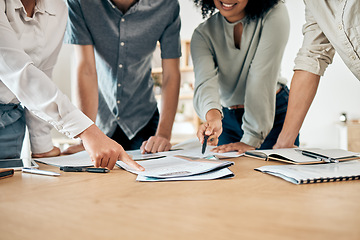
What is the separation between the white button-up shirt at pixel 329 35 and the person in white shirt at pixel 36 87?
2.78 ft

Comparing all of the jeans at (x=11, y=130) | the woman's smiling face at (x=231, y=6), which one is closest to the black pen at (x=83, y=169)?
the jeans at (x=11, y=130)

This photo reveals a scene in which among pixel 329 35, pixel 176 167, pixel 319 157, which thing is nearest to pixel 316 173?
pixel 319 157

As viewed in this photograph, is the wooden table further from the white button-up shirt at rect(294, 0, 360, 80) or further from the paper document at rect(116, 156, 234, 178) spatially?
the white button-up shirt at rect(294, 0, 360, 80)

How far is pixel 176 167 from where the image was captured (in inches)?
38.6

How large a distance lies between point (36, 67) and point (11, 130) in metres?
0.35

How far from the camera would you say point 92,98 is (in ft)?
5.23

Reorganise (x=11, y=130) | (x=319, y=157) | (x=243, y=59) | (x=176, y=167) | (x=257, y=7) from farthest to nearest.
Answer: (x=243, y=59)
(x=257, y=7)
(x=11, y=130)
(x=319, y=157)
(x=176, y=167)

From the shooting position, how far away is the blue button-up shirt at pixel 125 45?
1.54m

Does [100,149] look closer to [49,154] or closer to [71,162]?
[71,162]

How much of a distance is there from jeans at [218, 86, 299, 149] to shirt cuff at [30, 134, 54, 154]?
2.84 feet

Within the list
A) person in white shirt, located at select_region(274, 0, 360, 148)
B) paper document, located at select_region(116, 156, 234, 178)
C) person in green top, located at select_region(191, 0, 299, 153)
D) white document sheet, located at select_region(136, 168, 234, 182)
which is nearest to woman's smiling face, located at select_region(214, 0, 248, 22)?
person in green top, located at select_region(191, 0, 299, 153)

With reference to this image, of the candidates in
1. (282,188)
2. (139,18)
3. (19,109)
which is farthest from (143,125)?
(282,188)

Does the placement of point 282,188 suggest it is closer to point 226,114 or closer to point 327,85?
Answer: point 226,114

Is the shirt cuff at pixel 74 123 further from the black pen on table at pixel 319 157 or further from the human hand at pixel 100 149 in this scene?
the black pen on table at pixel 319 157
